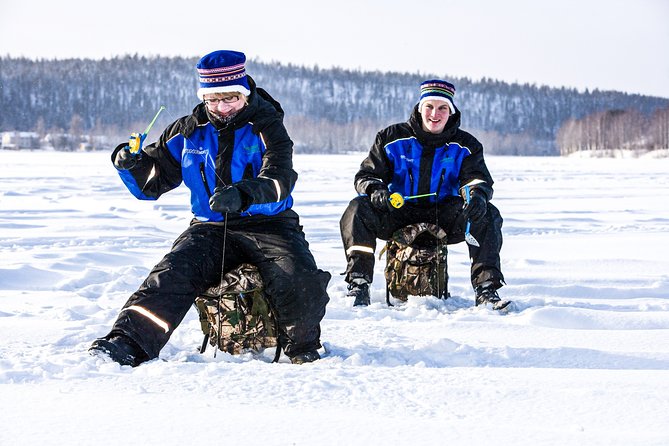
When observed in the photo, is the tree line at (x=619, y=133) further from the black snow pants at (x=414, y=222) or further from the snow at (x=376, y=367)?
the black snow pants at (x=414, y=222)

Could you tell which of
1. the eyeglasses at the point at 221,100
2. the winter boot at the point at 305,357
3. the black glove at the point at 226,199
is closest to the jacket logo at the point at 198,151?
the eyeglasses at the point at 221,100

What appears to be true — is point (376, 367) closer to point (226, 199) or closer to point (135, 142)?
point (226, 199)

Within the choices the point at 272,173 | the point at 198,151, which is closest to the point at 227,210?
the point at 272,173

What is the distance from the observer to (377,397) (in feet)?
7.89

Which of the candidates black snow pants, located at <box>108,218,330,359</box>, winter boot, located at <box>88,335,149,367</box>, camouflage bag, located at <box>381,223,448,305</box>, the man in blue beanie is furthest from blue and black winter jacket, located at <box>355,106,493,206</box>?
winter boot, located at <box>88,335,149,367</box>

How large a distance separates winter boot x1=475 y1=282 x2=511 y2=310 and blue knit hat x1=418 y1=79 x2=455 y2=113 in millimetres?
1182

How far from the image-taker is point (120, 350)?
9.62 feet

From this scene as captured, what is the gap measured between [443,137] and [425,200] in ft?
1.40

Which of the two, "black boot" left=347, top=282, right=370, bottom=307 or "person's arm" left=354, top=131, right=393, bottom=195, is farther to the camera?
"person's arm" left=354, top=131, right=393, bottom=195

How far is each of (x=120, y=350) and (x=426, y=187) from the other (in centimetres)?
252

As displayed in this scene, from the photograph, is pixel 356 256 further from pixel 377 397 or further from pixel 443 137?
pixel 377 397

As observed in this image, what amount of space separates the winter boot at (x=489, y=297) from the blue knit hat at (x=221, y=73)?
1899mm

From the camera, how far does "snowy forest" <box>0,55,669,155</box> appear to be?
100688mm

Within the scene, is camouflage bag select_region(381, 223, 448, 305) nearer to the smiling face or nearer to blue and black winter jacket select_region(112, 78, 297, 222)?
the smiling face
